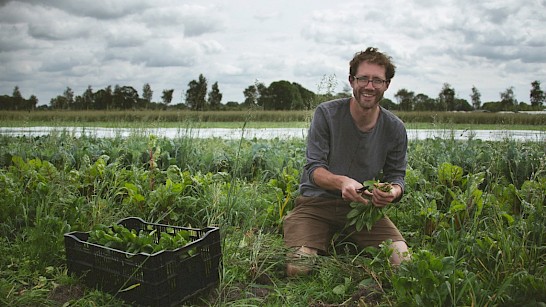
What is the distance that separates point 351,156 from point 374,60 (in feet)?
2.25

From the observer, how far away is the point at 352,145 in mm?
3523

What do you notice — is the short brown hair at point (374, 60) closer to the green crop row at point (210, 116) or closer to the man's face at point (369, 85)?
the man's face at point (369, 85)

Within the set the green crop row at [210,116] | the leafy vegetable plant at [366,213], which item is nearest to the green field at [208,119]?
the green crop row at [210,116]

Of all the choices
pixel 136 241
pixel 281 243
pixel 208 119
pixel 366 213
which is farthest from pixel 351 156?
pixel 208 119

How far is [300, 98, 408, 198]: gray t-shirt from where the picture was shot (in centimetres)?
349

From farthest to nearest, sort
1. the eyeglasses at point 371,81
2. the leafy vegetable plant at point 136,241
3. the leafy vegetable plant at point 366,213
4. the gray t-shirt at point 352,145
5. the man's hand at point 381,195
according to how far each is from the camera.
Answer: the gray t-shirt at point 352,145
the eyeglasses at point 371,81
the leafy vegetable plant at point 366,213
the man's hand at point 381,195
the leafy vegetable plant at point 136,241

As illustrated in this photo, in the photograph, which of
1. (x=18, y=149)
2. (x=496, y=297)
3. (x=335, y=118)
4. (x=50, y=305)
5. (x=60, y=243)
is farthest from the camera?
(x=18, y=149)

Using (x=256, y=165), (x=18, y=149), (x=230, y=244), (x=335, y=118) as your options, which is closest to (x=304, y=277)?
(x=230, y=244)

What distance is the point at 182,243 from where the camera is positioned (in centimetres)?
278

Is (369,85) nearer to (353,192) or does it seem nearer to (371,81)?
(371,81)

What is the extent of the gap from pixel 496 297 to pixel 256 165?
388 cm

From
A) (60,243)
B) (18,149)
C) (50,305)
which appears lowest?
(50,305)

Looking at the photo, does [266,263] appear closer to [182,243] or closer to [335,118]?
[182,243]

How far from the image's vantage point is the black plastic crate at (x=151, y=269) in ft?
8.36
